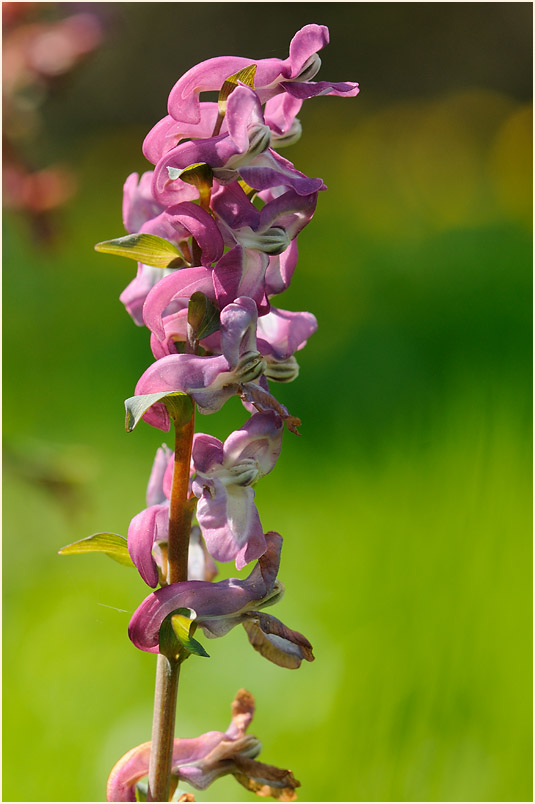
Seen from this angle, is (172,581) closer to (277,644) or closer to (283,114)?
(277,644)

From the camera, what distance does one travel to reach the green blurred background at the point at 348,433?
72cm

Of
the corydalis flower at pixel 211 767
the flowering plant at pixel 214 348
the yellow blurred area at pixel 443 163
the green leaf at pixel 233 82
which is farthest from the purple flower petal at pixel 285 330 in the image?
the yellow blurred area at pixel 443 163

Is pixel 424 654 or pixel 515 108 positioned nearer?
pixel 424 654

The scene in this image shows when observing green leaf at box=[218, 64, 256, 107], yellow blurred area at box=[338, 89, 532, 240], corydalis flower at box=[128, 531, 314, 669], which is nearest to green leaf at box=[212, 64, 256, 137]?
green leaf at box=[218, 64, 256, 107]

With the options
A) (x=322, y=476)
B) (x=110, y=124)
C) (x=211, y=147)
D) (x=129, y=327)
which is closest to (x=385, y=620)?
(x=322, y=476)

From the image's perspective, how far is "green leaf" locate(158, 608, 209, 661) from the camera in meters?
0.37

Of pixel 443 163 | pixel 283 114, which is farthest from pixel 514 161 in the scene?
pixel 283 114

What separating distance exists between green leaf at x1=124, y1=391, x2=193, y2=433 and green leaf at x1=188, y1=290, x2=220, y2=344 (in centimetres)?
3

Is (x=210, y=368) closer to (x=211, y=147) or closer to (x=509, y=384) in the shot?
(x=211, y=147)

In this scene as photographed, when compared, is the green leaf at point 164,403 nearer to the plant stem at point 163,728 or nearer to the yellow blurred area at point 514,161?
the plant stem at point 163,728

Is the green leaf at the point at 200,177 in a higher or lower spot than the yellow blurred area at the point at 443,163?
lower

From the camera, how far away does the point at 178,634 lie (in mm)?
378

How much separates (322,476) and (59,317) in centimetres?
64

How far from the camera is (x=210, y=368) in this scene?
14.6 inches
